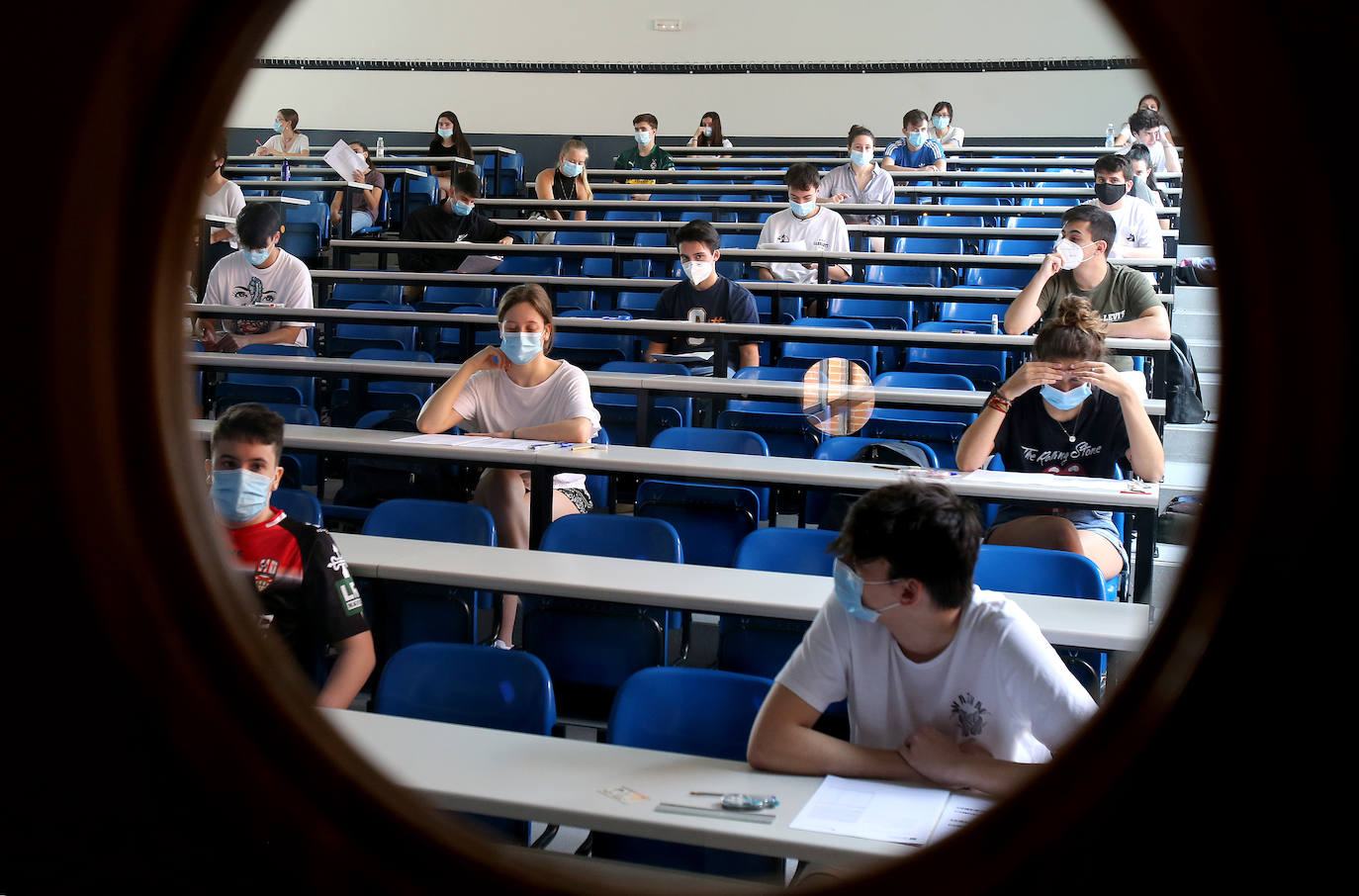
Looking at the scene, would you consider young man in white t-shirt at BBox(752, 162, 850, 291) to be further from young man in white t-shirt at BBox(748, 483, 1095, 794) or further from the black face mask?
young man in white t-shirt at BBox(748, 483, 1095, 794)

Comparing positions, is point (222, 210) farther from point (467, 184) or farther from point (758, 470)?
point (758, 470)

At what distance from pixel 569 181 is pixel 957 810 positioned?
758 cm

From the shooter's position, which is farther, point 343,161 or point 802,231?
point 343,161

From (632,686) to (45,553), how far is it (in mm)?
1357

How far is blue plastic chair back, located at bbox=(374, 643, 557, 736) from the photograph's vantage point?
2219 millimetres

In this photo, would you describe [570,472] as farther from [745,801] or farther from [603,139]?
[603,139]

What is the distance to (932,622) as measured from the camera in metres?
2.06

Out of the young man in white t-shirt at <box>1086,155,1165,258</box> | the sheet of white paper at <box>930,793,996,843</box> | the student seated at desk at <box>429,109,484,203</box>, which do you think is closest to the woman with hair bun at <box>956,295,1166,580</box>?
the sheet of white paper at <box>930,793,996,843</box>

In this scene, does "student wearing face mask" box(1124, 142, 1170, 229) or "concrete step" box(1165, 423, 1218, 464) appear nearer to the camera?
"concrete step" box(1165, 423, 1218, 464)

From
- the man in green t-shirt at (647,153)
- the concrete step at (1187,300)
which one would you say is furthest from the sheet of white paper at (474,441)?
the man in green t-shirt at (647,153)

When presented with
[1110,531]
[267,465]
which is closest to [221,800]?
[267,465]

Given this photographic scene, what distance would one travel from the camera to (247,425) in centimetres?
246

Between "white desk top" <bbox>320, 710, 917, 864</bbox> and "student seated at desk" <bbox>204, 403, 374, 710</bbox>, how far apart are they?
37 cm

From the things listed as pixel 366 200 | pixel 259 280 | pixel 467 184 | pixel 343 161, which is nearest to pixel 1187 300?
pixel 259 280
